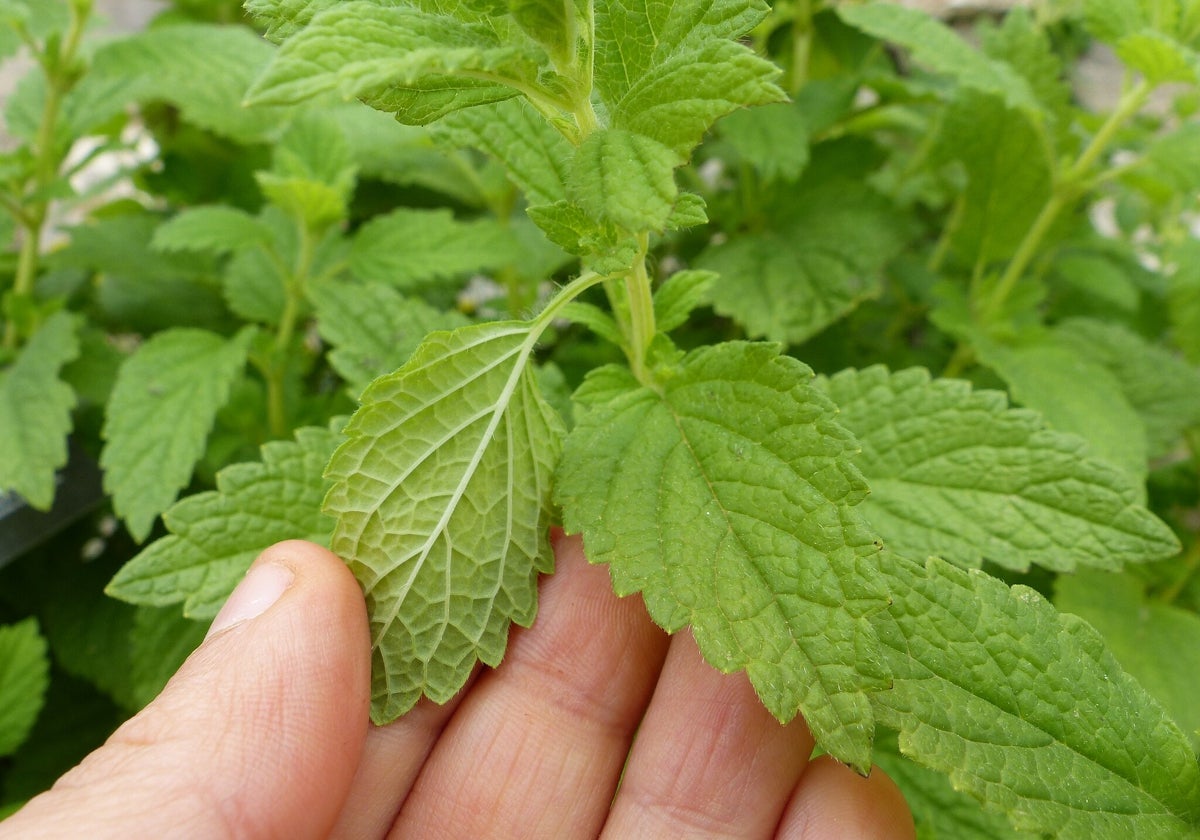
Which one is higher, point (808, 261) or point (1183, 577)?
point (808, 261)

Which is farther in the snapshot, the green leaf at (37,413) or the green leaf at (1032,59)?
the green leaf at (1032,59)

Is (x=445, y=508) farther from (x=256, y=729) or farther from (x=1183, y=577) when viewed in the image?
(x=1183, y=577)

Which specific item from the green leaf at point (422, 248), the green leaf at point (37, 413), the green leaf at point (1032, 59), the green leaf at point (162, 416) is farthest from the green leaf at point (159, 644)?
the green leaf at point (1032, 59)

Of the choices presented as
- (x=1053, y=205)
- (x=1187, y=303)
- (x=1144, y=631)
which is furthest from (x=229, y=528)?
(x=1187, y=303)

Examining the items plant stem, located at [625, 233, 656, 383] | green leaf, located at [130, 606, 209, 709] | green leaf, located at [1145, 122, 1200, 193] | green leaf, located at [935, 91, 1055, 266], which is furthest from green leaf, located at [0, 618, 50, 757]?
green leaf, located at [1145, 122, 1200, 193]

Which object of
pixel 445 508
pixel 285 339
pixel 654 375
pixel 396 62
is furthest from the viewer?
pixel 285 339

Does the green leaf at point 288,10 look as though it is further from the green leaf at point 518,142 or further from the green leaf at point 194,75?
the green leaf at point 194,75

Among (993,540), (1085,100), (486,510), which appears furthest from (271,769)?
(1085,100)
